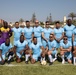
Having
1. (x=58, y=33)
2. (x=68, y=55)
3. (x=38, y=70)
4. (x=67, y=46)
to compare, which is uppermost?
(x=58, y=33)

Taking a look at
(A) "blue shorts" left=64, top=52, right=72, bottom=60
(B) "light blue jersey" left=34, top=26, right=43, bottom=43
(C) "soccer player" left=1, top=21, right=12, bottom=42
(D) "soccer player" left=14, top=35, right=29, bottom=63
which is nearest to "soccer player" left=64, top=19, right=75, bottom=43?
(A) "blue shorts" left=64, top=52, right=72, bottom=60

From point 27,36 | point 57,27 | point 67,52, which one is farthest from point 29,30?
point 67,52

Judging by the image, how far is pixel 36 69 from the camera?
891cm

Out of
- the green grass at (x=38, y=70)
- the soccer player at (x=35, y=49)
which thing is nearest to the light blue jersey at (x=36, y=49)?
the soccer player at (x=35, y=49)

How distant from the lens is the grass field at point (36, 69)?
8445 mm

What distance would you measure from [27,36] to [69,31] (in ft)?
6.03

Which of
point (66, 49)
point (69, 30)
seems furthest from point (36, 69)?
point (69, 30)

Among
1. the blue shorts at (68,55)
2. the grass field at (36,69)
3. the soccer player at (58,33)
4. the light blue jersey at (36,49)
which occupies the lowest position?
the grass field at (36,69)

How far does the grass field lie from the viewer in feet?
27.7

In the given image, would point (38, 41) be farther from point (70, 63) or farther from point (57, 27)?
point (70, 63)

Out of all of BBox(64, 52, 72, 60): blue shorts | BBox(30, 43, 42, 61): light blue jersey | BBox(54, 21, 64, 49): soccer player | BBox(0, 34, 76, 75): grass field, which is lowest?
BBox(0, 34, 76, 75): grass field

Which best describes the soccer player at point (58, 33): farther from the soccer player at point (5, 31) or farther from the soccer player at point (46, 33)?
the soccer player at point (5, 31)

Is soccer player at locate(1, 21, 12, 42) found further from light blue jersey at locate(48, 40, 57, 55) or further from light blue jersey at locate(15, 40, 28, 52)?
light blue jersey at locate(48, 40, 57, 55)

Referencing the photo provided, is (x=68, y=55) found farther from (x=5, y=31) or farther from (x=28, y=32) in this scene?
(x=5, y=31)
